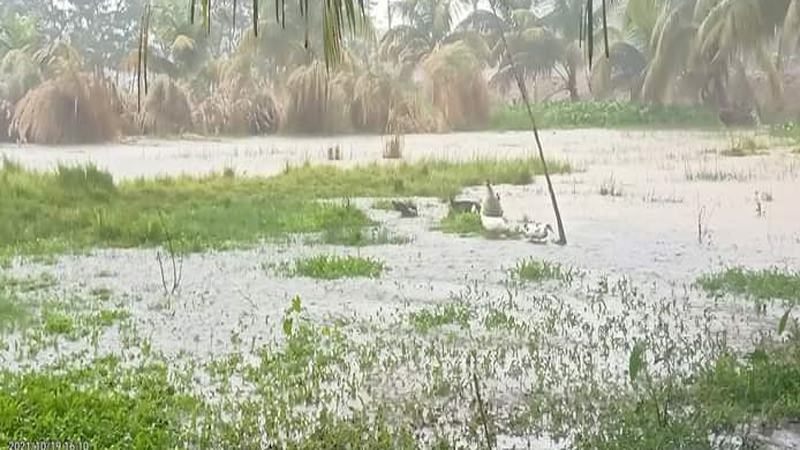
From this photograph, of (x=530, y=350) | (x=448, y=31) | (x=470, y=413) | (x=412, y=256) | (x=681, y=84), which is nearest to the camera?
(x=470, y=413)

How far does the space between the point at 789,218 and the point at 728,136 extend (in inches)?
15.9

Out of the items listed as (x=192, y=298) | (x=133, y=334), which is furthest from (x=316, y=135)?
(x=133, y=334)

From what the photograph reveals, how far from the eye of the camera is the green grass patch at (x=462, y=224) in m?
2.64

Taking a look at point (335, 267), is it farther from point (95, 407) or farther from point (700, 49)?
point (700, 49)

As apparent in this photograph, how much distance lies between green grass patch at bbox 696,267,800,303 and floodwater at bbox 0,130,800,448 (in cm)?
5

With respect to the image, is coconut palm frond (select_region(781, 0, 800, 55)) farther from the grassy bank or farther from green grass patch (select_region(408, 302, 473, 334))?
green grass patch (select_region(408, 302, 473, 334))

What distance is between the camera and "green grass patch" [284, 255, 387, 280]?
234cm

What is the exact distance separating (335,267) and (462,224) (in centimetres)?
49

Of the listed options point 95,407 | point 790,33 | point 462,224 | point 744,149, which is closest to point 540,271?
point 462,224

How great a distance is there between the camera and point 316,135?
3.28 meters

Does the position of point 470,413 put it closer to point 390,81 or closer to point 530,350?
point 530,350

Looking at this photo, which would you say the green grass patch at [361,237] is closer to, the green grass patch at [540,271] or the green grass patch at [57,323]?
the green grass patch at [540,271]

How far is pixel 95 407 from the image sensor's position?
1437 mm

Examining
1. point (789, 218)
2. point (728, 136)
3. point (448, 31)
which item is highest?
point (448, 31)
